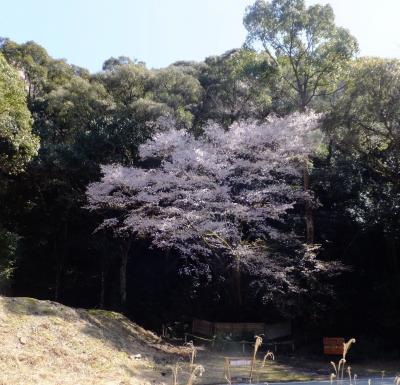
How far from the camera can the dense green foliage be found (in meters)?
13.9

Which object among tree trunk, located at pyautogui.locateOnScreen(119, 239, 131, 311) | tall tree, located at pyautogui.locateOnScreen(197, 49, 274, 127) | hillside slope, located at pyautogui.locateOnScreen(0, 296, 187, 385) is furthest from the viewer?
tree trunk, located at pyautogui.locateOnScreen(119, 239, 131, 311)

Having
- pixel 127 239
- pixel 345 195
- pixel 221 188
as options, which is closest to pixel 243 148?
pixel 221 188

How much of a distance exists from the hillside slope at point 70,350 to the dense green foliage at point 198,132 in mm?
4465

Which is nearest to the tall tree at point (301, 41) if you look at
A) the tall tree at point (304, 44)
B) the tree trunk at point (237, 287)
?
the tall tree at point (304, 44)

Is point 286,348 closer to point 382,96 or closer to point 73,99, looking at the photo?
point 382,96

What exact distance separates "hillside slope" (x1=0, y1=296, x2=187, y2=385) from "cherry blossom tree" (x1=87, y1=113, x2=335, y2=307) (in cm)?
316

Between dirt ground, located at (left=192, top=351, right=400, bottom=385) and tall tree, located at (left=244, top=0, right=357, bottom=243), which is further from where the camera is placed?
tall tree, located at (left=244, top=0, right=357, bottom=243)

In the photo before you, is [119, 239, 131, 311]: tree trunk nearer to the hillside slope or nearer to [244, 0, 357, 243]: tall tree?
the hillside slope

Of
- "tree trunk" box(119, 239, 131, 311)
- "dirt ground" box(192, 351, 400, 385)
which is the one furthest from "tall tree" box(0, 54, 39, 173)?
"dirt ground" box(192, 351, 400, 385)

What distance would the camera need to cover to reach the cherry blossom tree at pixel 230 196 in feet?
45.1

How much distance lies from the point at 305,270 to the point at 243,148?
406 cm

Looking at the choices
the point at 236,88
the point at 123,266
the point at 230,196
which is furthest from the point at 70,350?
the point at 236,88

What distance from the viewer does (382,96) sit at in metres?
13.1

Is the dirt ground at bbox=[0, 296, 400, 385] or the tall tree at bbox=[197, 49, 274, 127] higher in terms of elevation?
the tall tree at bbox=[197, 49, 274, 127]
